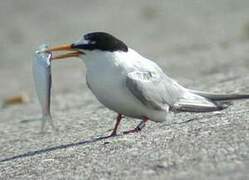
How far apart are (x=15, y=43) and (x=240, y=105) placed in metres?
15.7

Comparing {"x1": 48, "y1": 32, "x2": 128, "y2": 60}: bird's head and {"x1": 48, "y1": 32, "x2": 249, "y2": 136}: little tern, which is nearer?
{"x1": 48, "y1": 32, "x2": 249, "y2": 136}: little tern

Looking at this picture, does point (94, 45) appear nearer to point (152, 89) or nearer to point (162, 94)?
point (152, 89)

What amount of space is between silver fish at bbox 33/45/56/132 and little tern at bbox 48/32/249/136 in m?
0.24

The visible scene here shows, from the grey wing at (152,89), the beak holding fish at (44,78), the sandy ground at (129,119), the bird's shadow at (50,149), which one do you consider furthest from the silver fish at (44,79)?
the grey wing at (152,89)

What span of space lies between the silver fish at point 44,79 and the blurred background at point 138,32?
4783mm

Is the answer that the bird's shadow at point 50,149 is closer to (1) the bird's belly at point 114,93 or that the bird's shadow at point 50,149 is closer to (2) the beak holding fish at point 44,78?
(2) the beak holding fish at point 44,78

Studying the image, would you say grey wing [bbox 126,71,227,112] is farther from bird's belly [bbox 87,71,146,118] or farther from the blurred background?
the blurred background

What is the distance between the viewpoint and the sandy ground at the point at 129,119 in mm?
5930

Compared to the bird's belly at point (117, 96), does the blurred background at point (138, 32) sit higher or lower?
higher

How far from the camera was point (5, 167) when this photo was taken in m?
6.82

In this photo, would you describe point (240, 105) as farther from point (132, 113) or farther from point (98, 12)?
point (98, 12)

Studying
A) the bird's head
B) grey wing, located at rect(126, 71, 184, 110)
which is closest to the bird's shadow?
grey wing, located at rect(126, 71, 184, 110)

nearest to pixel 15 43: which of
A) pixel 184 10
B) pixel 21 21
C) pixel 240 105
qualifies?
pixel 21 21

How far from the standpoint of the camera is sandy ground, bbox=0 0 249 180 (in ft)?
19.5
